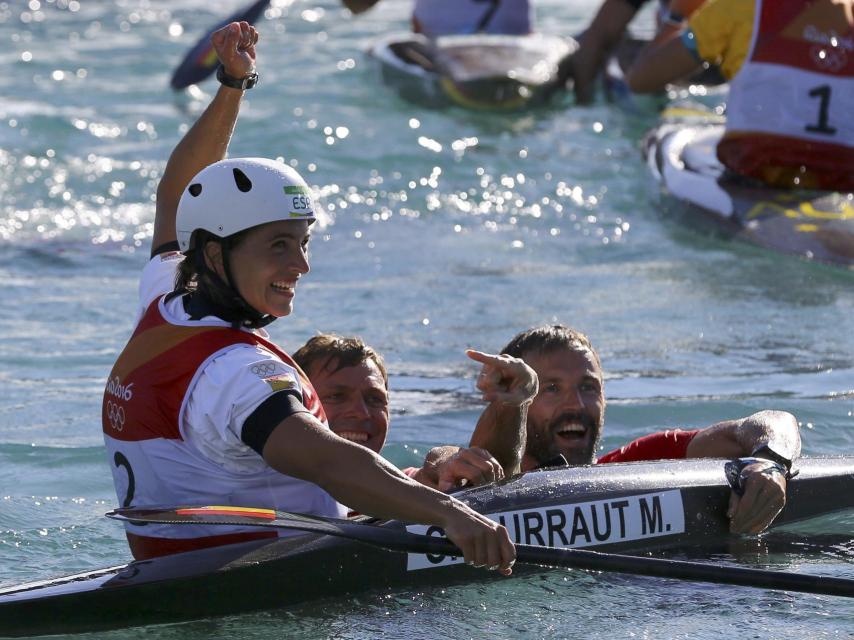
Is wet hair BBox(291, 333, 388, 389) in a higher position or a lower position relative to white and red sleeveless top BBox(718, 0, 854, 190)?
lower

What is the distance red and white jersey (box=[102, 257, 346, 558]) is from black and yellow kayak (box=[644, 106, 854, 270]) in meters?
5.11

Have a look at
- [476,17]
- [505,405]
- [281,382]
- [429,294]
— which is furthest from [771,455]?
[476,17]

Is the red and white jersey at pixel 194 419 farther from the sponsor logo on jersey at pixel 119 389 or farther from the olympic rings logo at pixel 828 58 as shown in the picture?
the olympic rings logo at pixel 828 58

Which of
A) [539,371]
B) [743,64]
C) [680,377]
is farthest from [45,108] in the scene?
[539,371]

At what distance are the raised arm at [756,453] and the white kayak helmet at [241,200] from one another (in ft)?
5.24

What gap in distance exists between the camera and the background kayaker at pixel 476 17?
1411 cm

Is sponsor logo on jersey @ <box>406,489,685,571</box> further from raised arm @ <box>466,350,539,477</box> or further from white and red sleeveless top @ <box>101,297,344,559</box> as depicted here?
white and red sleeveless top @ <box>101,297,344,559</box>

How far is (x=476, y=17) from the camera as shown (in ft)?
46.4

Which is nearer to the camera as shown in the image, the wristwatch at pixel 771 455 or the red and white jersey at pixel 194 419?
the red and white jersey at pixel 194 419

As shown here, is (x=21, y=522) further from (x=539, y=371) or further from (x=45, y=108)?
(x=45, y=108)

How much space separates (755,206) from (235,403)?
5.91 m

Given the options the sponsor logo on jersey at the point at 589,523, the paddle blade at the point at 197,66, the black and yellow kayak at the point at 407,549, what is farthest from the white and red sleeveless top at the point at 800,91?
the paddle blade at the point at 197,66

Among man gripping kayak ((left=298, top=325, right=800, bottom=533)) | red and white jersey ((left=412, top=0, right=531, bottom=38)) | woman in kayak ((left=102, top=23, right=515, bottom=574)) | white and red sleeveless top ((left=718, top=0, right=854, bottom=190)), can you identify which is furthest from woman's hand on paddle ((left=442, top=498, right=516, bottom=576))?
red and white jersey ((left=412, top=0, right=531, bottom=38))

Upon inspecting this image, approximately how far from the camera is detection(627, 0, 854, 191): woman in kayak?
8.41m
